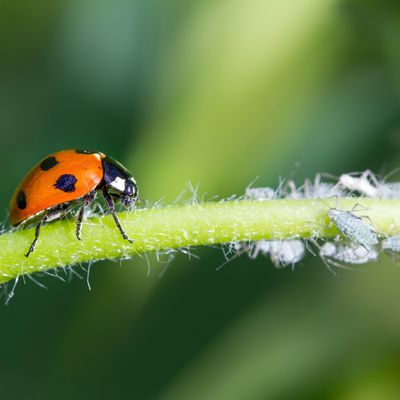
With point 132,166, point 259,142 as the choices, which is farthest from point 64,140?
point 259,142

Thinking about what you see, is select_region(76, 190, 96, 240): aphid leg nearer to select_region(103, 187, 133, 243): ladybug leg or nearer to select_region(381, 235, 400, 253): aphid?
select_region(103, 187, 133, 243): ladybug leg

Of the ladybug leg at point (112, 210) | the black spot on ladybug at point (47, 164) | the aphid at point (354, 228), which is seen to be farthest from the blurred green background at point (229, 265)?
the aphid at point (354, 228)

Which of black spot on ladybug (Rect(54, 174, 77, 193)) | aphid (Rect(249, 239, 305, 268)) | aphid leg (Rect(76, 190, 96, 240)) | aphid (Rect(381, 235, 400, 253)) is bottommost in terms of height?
aphid (Rect(381, 235, 400, 253))

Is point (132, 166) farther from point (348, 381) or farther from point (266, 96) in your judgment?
point (348, 381)

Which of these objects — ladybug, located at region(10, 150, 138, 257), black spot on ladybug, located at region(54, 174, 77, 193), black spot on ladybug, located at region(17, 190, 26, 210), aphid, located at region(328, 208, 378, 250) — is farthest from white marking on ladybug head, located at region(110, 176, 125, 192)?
aphid, located at region(328, 208, 378, 250)

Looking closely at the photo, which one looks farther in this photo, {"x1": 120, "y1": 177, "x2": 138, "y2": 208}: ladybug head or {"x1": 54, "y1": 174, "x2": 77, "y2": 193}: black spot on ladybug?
{"x1": 120, "y1": 177, "x2": 138, "y2": 208}: ladybug head

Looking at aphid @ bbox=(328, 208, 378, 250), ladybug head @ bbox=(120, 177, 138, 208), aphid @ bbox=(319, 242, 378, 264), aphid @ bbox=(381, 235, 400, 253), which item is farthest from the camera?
ladybug head @ bbox=(120, 177, 138, 208)

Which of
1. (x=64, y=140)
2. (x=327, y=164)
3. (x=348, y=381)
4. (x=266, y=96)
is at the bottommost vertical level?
(x=348, y=381)
